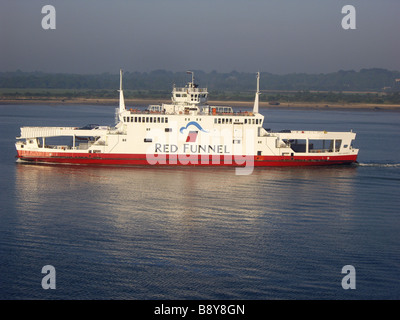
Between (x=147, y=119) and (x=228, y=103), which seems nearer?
(x=147, y=119)

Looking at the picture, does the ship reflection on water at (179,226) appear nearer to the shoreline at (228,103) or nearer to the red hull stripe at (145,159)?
the red hull stripe at (145,159)

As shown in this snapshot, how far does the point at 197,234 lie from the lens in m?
26.9

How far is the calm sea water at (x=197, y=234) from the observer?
21.0 m

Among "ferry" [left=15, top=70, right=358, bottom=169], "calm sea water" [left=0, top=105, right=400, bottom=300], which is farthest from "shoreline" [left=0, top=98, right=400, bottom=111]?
"calm sea water" [left=0, top=105, right=400, bottom=300]

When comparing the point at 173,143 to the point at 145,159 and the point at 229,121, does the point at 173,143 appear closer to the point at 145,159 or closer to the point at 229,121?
the point at 145,159

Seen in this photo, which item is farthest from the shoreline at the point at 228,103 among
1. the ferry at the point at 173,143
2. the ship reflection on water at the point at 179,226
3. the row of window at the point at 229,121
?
the ship reflection on water at the point at 179,226

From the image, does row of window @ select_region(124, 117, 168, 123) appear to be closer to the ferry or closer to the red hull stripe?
the ferry

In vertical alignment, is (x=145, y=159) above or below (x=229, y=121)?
below

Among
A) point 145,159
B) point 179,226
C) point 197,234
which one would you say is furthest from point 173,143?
point 197,234

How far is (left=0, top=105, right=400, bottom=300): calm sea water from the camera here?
2097 cm

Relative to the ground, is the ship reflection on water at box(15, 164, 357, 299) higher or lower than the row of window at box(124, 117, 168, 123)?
lower

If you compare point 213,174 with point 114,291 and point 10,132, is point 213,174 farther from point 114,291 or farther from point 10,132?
point 10,132

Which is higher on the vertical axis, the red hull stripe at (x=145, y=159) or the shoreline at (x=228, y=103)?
the shoreline at (x=228, y=103)

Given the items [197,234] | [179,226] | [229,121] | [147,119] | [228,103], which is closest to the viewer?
[197,234]
